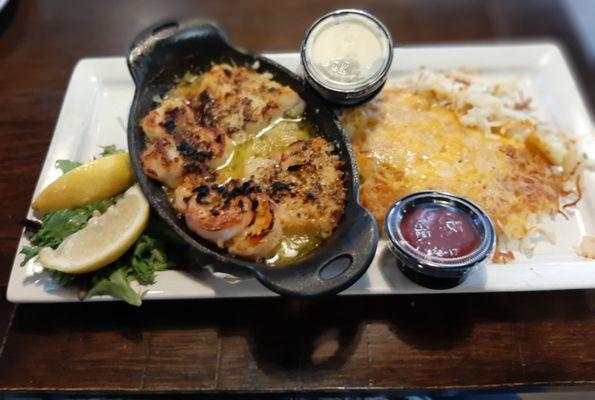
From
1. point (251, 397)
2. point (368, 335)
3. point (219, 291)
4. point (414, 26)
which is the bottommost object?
point (251, 397)

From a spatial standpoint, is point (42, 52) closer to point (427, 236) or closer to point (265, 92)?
point (265, 92)

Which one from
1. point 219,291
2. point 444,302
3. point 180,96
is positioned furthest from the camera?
point 180,96

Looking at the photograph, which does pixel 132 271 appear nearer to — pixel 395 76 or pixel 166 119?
pixel 166 119

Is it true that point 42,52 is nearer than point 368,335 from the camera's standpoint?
No

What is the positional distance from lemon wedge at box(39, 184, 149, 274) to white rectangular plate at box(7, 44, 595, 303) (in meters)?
0.17

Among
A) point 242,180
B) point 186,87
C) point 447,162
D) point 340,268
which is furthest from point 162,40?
point 447,162

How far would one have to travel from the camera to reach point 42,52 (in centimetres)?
395

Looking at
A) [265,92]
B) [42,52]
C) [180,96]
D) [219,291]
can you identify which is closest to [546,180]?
[265,92]

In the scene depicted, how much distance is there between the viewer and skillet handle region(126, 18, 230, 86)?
9.12ft

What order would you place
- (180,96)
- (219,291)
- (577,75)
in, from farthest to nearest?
(577,75)
(180,96)
(219,291)

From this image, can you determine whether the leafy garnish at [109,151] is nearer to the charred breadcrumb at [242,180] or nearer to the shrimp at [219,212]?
the charred breadcrumb at [242,180]

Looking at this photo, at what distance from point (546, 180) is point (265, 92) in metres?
1.76

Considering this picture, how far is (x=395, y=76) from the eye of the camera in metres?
3.46

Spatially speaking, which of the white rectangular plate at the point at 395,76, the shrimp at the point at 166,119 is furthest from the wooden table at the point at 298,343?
the shrimp at the point at 166,119
